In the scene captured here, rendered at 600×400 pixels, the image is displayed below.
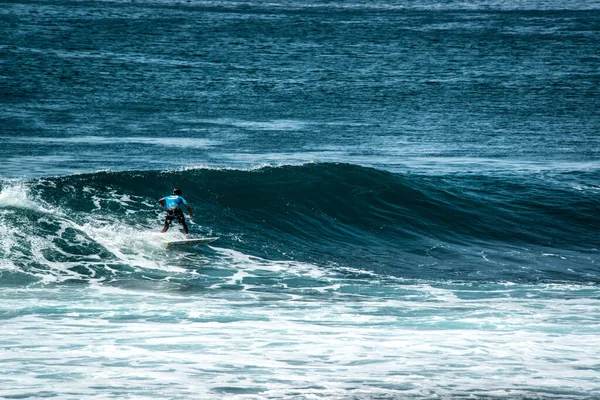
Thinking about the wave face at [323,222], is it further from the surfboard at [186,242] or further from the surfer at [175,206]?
the surfer at [175,206]

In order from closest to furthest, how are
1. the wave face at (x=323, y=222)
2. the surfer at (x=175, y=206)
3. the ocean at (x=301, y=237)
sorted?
the ocean at (x=301, y=237) < the wave face at (x=323, y=222) < the surfer at (x=175, y=206)

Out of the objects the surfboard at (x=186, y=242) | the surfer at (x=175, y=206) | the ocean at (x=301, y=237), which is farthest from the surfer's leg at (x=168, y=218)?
the surfboard at (x=186, y=242)

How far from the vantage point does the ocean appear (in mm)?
10062

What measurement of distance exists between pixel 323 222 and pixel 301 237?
159cm

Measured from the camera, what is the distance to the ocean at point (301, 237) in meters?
10.1

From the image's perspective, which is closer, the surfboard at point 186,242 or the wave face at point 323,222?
the wave face at point 323,222

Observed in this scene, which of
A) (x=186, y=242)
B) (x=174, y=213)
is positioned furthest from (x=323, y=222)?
(x=174, y=213)

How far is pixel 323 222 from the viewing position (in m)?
21.0

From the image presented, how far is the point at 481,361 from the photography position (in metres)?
10.3

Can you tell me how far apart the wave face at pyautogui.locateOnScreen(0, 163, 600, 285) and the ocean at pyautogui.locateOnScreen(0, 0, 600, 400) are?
0.27 ft

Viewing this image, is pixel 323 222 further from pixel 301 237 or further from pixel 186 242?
pixel 186 242

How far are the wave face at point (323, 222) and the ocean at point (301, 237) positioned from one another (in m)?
0.08

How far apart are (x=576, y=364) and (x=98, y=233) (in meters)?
11.1

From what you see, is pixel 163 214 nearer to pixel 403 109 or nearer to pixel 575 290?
pixel 575 290
